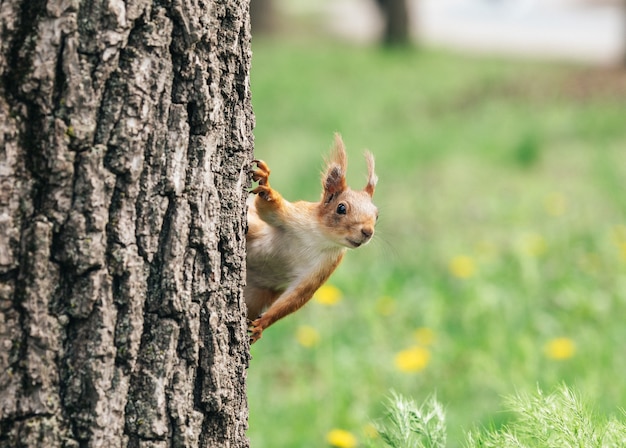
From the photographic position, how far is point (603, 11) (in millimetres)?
18938

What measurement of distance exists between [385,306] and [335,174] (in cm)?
186

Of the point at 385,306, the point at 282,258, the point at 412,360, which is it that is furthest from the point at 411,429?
the point at 385,306

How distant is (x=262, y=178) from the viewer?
7.79 ft

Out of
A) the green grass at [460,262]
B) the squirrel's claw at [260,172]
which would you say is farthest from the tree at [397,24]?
the squirrel's claw at [260,172]

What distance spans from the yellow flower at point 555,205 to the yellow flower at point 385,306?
5.32 feet

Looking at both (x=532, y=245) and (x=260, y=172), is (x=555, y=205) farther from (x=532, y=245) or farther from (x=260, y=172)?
(x=260, y=172)

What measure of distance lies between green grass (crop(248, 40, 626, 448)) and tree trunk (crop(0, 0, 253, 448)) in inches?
24.1

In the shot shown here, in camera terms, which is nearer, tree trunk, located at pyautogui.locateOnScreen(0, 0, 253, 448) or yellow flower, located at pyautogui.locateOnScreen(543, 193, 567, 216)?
tree trunk, located at pyautogui.locateOnScreen(0, 0, 253, 448)

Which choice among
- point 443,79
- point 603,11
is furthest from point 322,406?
point 603,11

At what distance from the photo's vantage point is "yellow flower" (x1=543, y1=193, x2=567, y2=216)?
5.68 metres

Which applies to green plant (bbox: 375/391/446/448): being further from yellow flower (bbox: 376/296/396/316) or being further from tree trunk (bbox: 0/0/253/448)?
yellow flower (bbox: 376/296/396/316)

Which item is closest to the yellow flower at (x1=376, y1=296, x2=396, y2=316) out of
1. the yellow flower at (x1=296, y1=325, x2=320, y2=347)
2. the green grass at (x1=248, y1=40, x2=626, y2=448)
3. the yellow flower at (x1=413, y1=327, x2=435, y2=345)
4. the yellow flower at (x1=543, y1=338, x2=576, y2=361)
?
the green grass at (x1=248, y1=40, x2=626, y2=448)

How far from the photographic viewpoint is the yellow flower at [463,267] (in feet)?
15.3

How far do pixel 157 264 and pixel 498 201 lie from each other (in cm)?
453
